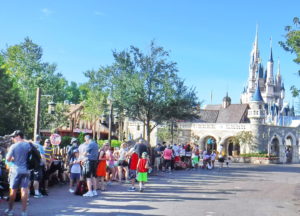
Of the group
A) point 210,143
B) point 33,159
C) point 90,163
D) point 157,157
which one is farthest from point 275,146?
point 33,159

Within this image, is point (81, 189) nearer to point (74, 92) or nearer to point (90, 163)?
point (90, 163)

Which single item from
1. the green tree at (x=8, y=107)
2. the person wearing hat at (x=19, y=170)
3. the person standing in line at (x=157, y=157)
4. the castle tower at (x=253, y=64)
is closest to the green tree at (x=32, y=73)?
the green tree at (x=8, y=107)

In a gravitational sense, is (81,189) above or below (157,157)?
below

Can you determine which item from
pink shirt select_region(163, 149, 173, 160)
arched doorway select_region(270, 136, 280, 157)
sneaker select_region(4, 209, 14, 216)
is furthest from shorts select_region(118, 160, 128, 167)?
arched doorway select_region(270, 136, 280, 157)

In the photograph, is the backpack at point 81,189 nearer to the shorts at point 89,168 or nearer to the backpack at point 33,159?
the shorts at point 89,168

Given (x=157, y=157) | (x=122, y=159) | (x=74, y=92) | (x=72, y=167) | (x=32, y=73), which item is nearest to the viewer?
(x=72, y=167)

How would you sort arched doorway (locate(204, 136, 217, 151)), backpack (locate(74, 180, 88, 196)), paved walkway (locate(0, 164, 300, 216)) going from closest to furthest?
paved walkway (locate(0, 164, 300, 216)) → backpack (locate(74, 180, 88, 196)) → arched doorway (locate(204, 136, 217, 151))

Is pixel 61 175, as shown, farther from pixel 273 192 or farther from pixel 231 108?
pixel 231 108

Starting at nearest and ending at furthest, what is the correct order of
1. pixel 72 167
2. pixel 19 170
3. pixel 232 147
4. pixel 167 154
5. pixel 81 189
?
pixel 19 170 → pixel 81 189 → pixel 72 167 → pixel 167 154 → pixel 232 147

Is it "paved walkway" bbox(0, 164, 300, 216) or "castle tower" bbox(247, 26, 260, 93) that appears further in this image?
"castle tower" bbox(247, 26, 260, 93)

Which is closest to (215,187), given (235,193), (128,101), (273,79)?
(235,193)

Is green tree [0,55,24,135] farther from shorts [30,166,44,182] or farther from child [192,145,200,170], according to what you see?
shorts [30,166,44,182]

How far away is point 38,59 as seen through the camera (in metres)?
36.7

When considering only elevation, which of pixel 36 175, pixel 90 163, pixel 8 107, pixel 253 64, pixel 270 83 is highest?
pixel 253 64
